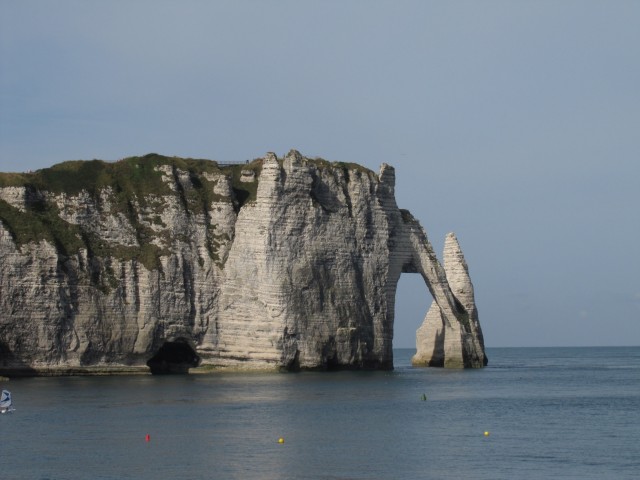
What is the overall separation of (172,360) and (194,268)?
802cm

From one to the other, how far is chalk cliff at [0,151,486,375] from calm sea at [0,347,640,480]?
6.08 meters

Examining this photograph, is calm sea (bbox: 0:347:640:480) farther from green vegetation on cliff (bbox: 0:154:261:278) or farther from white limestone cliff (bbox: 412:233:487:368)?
white limestone cliff (bbox: 412:233:487:368)

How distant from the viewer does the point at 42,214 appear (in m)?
83.2

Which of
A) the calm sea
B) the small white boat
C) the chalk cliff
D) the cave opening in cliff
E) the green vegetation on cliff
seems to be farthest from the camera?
the cave opening in cliff

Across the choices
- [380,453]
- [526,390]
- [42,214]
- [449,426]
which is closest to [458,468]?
[380,453]

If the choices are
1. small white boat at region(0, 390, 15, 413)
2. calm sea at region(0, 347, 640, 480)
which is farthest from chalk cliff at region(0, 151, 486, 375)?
small white boat at region(0, 390, 15, 413)

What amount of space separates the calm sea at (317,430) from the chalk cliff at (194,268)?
19.9ft

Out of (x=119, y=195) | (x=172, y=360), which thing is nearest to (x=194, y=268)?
(x=119, y=195)

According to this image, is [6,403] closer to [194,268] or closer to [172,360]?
[194,268]

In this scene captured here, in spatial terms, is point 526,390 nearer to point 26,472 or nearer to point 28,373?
point 28,373

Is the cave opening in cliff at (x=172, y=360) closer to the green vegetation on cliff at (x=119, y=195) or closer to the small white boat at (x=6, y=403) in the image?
the green vegetation on cliff at (x=119, y=195)

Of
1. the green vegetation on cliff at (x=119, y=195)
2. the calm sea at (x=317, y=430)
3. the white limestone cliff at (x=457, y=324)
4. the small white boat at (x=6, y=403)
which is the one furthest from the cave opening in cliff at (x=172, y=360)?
the small white boat at (x=6, y=403)

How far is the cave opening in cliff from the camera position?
8919 centimetres

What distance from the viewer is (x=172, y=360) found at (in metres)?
90.0
